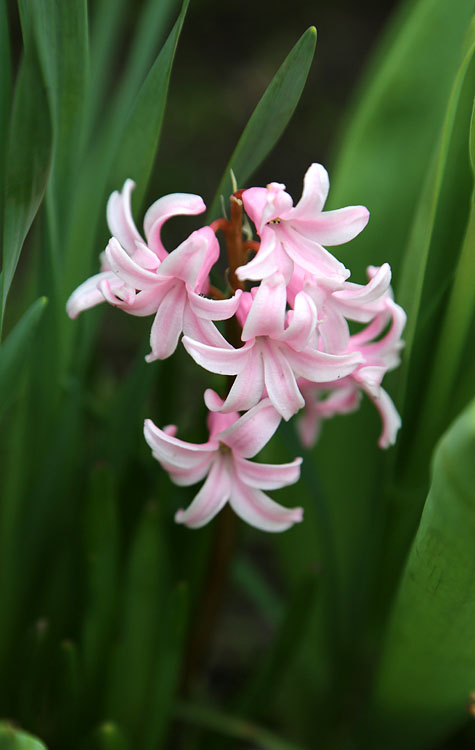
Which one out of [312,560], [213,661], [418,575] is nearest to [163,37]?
[312,560]

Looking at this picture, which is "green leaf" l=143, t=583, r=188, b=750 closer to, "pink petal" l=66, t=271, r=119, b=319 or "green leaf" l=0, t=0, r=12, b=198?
"pink petal" l=66, t=271, r=119, b=319

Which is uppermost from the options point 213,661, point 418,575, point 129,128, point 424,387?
point 129,128

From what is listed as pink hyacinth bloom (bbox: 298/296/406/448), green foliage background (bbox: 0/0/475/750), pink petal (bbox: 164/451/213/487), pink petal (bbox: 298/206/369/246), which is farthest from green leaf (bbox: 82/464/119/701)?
pink petal (bbox: 298/206/369/246)

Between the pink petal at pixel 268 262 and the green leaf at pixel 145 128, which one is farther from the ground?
the green leaf at pixel 145 128

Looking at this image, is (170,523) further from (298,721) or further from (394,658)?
(298,721)

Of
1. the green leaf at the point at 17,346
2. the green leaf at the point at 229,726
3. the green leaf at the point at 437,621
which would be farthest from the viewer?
the green leaf at the point at 229,726

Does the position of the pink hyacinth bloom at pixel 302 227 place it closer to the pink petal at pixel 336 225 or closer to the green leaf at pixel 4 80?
the pink petal at pixel 336 225

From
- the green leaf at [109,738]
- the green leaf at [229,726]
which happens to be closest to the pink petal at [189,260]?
the green leaf at [109,738]
